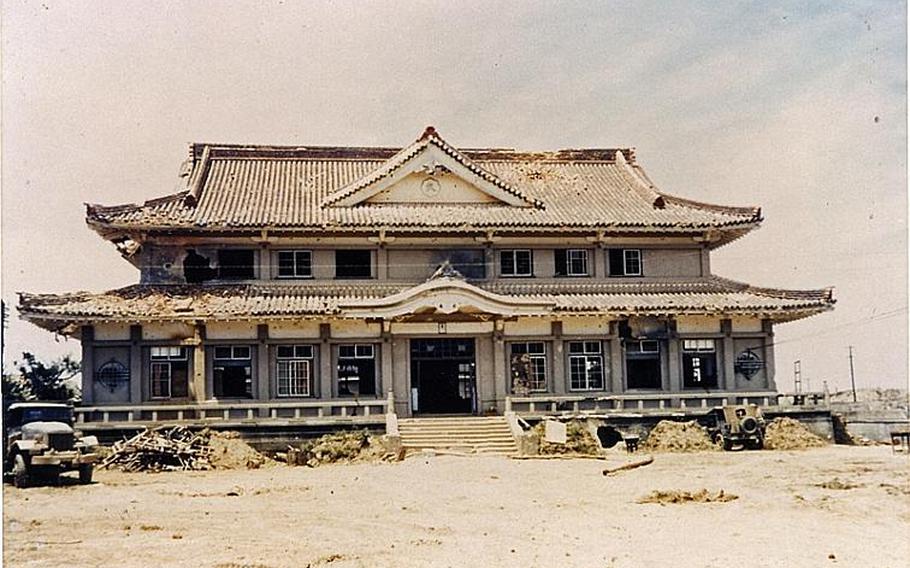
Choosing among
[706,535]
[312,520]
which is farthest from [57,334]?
[706,535]

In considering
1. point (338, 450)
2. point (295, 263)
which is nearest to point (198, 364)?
point (295, 263)

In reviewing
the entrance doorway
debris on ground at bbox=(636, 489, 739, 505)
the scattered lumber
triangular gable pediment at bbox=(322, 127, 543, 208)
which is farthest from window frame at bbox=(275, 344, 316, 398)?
debris on ground at bbox=(636, 489, 739, 505)

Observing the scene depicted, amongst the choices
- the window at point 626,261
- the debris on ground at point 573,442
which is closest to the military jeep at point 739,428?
the debris on ground at point 573,442

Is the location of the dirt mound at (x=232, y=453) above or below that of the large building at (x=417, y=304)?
below

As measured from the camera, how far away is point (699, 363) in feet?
84.6

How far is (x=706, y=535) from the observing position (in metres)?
12.0

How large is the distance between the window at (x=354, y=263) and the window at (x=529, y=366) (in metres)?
4.45

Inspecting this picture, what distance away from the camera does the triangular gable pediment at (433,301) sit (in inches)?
914

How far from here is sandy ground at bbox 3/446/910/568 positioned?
10977 mm

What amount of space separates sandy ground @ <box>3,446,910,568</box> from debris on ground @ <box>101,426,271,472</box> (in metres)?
0.89

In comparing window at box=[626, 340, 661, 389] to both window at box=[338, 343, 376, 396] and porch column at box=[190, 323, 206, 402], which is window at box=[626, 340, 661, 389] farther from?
porch column at box=[190, 323, 206, 402]

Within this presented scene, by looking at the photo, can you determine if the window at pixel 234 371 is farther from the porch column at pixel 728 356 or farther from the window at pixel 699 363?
the porch column at pixel 728 356

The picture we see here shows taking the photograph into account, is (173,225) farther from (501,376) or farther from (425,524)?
(425,524)

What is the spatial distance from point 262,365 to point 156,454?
4439 mm
